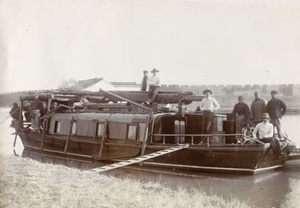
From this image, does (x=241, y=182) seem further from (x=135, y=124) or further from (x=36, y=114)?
(x=36, y=114)

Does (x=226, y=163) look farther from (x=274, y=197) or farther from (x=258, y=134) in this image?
(x=274, y=197)

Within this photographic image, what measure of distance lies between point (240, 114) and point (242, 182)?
116 inches

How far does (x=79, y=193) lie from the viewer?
20.2 feet

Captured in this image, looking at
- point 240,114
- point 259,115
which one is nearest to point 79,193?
point 259,115

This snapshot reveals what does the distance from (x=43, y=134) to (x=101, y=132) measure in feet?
9.85

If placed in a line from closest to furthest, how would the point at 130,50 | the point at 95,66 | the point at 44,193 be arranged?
the point at 44,193 < the point at 130,50 < the point at 95,66

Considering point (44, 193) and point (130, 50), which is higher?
point (130, 50)

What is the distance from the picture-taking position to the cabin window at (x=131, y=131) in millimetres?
9586

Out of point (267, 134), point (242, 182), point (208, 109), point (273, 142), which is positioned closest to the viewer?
point (242, 182)

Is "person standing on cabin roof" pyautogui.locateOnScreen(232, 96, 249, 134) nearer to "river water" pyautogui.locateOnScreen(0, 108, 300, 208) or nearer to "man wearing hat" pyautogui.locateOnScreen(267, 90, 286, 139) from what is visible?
"man wearing hat" pyautogui.locateOnScreen(267, 90, 286, 139)

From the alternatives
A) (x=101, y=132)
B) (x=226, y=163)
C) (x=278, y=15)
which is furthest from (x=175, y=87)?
(x=278, y=15)

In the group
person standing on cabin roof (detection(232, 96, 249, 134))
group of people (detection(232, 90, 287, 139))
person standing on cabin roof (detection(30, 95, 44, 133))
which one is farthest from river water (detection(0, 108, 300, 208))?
person standing on cabin roof (detection(30, 95, 44, 133))

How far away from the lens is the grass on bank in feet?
19.4

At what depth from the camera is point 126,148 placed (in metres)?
9.63
